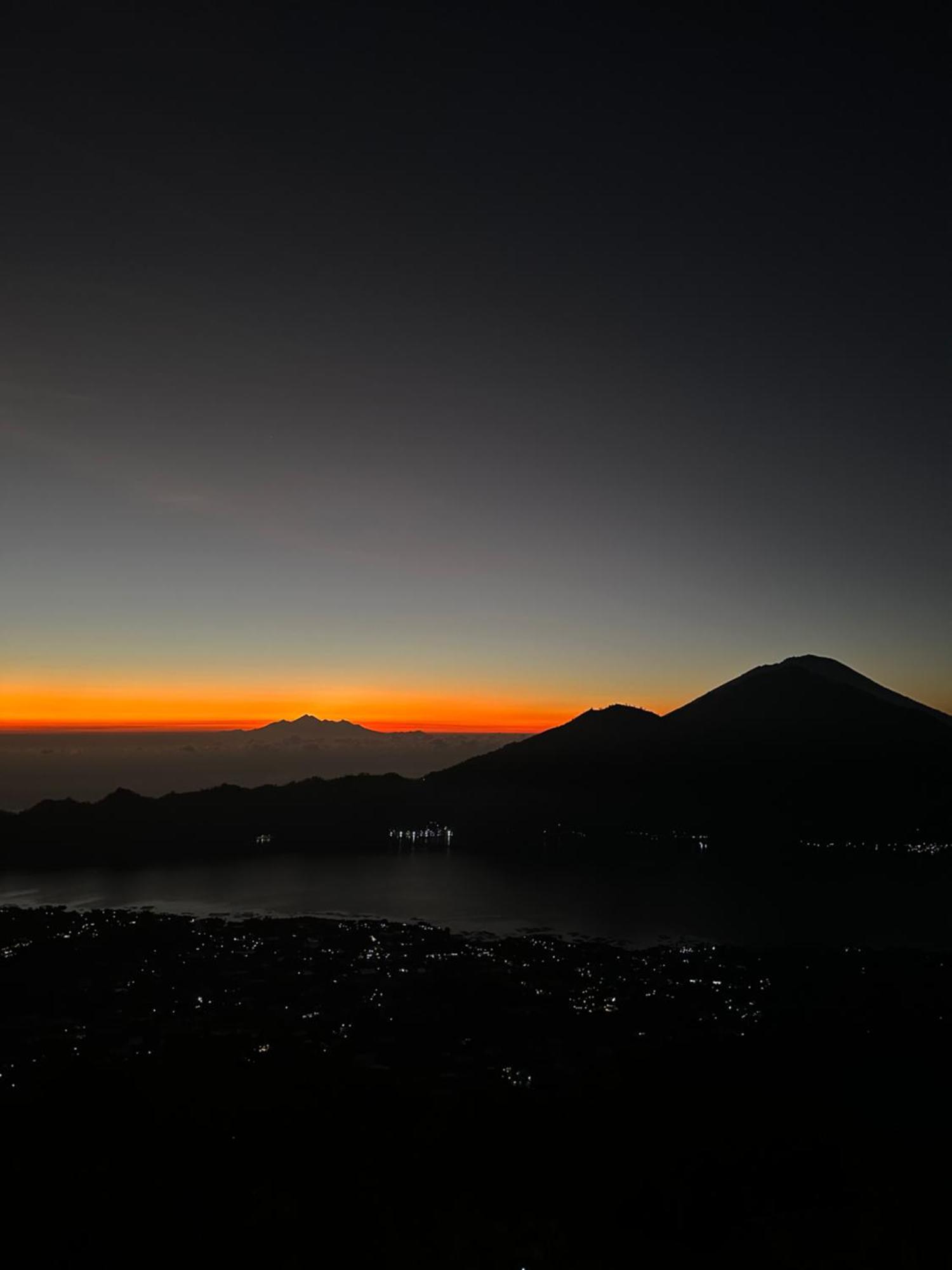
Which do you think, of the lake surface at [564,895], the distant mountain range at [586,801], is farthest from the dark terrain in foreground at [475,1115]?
the distant mountain range at [586,801]

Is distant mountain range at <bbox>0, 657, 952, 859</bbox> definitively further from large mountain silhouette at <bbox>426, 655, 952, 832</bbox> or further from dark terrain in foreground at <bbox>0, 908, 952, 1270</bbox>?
dark terrain in foreground at <bbox>0, 908, 952, 1270</bbox>

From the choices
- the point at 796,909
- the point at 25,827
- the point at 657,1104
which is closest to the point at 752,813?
the point at 796,909

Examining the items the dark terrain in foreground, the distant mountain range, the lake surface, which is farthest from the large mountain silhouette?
the dark terrain in foreground

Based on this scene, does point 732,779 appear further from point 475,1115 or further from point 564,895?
point 475,1115

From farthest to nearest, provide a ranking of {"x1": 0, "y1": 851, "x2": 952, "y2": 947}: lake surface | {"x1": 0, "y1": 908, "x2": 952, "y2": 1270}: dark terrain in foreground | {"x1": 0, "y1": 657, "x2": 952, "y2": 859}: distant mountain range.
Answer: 1. {"x1": 0, "y1": 657, "x2": 952, "y2": 859}: distant mountain range
2. {"x1": 0, "y1": 851, "x2": 952, "y2": 947}: lake surface
3. {"x1": 0, "y1": 908, "x2": 952, "y2": 1270}: dark terrain in foreground

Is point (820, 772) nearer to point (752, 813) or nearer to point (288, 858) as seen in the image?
point (752, 813)

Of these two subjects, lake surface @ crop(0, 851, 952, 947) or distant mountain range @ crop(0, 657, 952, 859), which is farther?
distant mountain range @ crop(0, 657, 952, 859)

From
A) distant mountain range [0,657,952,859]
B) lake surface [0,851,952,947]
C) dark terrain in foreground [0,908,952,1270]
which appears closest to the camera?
dark terrain in foreground [0,908,952,1270]
